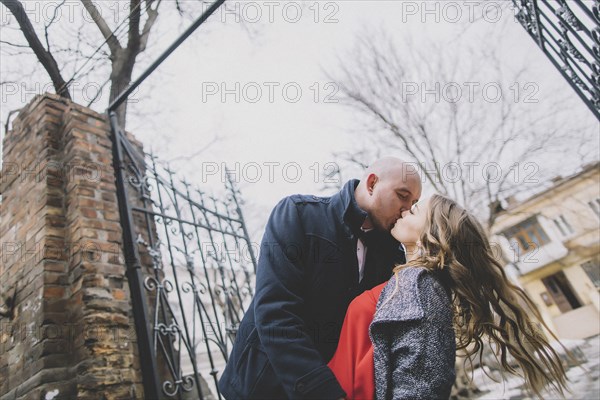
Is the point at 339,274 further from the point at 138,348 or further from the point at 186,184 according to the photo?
the point at 186,184

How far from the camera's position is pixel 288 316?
1381 mm

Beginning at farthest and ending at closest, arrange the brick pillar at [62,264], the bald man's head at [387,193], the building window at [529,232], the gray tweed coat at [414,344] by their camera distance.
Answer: the building window at [529,232] → the brick pillar at [62,264] → the bald man's head at [387,193] → the gray tweed coat at [414,344]

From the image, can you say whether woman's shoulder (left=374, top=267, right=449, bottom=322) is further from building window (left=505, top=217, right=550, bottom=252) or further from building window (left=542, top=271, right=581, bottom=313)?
building window (left=542, top=271, right=581, bottom=313)

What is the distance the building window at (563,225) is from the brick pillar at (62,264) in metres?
30.0

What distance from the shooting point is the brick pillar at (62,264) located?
2.22 metres

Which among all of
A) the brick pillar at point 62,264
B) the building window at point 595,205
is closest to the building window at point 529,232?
the building window at point 595,205

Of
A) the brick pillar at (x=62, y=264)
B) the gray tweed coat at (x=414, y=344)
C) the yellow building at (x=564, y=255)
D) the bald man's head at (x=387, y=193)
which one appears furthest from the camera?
the yellow building at (x=564, y=255)

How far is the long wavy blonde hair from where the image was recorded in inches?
63.4

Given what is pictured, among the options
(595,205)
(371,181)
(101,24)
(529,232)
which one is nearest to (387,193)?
(371,181)

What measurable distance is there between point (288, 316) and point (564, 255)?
28.9 m

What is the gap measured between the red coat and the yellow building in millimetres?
23834

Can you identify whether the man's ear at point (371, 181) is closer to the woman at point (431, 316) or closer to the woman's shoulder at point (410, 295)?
the woman at point (431, 316)

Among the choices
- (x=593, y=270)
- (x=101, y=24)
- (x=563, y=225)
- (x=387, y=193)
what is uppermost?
(x=101, y=24)

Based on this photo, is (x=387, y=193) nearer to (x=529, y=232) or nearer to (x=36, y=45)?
(x=36, y=45)
